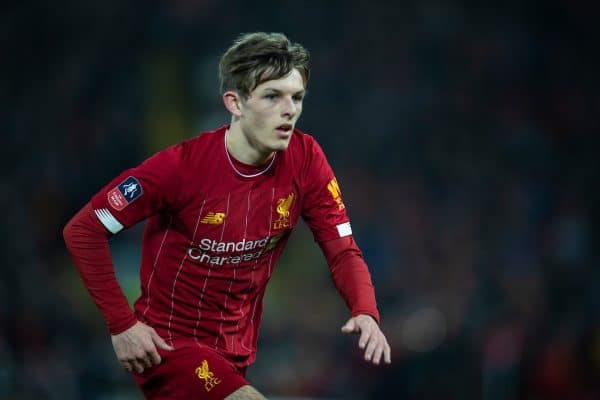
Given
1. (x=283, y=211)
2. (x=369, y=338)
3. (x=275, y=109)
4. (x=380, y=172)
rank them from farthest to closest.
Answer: (x=380, y=172), (x=283, y=211), (x=275, y=109), (x=369, y=338)

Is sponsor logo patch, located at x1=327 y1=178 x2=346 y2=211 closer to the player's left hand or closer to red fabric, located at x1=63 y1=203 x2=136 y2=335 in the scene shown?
the player's left hand

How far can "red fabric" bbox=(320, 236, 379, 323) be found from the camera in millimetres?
3729

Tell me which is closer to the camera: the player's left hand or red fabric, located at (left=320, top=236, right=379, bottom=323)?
the player's left hand

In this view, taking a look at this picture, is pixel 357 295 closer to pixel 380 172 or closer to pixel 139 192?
pixel 139 192

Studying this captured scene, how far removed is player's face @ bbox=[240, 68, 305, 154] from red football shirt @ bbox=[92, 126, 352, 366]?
0.19 meters

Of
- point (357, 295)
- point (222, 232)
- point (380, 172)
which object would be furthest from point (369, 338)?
point (380, 172)

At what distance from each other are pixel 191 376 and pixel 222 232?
1.88 feet

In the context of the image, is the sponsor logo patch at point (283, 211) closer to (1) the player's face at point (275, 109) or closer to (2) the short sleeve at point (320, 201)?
(2) the short sleeve at point (320, 201)

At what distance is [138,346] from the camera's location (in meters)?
3.60

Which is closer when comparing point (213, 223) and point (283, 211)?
point (213, 223)

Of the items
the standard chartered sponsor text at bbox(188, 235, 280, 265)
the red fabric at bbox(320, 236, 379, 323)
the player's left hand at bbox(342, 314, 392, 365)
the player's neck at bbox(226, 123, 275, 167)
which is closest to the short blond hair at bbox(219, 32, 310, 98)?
the player's neck at bbox(226, 123, 275, 167)

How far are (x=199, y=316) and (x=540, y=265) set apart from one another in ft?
16.1

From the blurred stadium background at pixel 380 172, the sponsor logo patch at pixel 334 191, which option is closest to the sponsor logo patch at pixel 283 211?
the sponsor logo patch at pixel 334 191

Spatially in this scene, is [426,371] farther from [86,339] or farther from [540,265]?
[86,339]
